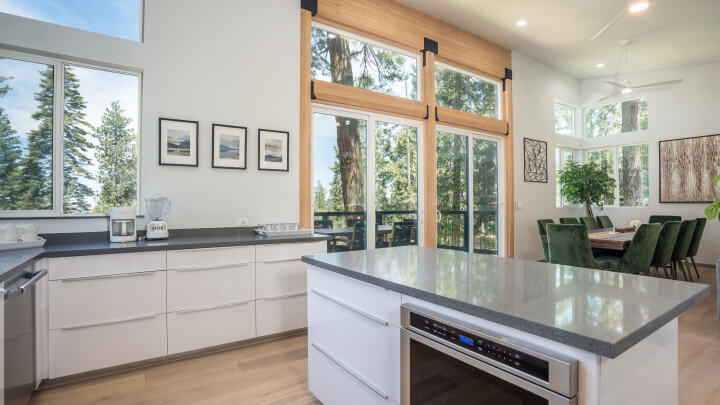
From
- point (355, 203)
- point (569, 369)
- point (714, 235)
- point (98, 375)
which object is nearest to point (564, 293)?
point (569, 369)

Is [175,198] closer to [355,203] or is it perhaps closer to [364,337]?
[355,203]

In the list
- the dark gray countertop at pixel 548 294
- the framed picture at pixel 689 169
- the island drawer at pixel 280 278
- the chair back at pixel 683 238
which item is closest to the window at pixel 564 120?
the framed picture at pixel 689 169

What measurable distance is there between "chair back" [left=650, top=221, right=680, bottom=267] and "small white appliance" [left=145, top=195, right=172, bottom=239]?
515cm

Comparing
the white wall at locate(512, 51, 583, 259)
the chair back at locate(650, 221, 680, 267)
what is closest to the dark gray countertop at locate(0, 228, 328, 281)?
the chair back at locate(650, 221, 680, 267)

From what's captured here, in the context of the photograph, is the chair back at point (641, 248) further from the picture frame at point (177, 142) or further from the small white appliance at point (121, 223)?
the small white appliance at point (121, 223)

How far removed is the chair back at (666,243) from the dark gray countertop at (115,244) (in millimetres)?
3937

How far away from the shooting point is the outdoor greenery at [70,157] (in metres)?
2.51

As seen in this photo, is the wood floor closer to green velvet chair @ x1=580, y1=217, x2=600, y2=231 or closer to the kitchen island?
the kitchen island

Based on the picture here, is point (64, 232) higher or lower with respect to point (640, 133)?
lower

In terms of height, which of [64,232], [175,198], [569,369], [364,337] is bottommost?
[364,337]

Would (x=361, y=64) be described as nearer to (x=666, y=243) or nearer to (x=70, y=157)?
(x=70, y=157)

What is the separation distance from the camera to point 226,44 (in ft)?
10.6

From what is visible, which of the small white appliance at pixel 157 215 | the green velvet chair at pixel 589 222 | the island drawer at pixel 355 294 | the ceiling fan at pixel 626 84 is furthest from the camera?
the green velvet chair at pixel 589 222

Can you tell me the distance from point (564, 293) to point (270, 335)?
2.37 meters
